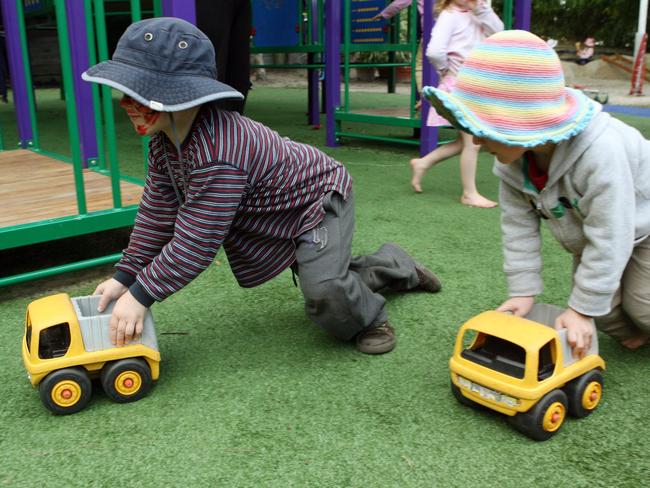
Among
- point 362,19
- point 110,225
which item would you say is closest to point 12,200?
point 110,225

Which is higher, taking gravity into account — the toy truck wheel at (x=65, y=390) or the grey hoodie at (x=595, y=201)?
the grey hoodie at (x=595, y=201)

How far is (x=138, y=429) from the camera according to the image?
1366mm

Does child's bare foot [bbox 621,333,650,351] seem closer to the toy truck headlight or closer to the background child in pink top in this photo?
the toy truck headlight

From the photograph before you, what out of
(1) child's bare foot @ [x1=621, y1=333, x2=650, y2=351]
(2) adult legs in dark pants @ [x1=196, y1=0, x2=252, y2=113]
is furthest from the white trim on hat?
(2) adult legs in dark pants @ [x1=196, y1=0, x2=252, y2=113]

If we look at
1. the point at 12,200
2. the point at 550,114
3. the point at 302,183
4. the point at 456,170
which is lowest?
the point at 456,170

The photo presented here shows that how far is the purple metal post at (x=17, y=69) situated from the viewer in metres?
3.43

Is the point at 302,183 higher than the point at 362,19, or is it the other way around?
the point at 362,19

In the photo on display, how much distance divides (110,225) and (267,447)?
1228 millimetres

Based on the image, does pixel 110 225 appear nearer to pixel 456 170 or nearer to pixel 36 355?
pixel 36 355

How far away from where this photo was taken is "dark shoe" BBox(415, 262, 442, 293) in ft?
6.70

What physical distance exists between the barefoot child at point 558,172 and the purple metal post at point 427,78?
2581 millimetres

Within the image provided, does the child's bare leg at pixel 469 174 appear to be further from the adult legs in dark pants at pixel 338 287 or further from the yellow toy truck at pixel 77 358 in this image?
the yellow toy truck at pixel 77 358

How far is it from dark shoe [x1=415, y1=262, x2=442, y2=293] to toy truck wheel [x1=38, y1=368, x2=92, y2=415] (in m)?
1.02

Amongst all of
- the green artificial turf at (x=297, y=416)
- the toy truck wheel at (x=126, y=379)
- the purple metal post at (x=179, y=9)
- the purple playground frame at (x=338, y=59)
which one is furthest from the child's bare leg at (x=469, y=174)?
the toy truck wheel at (x=126, y=379)
